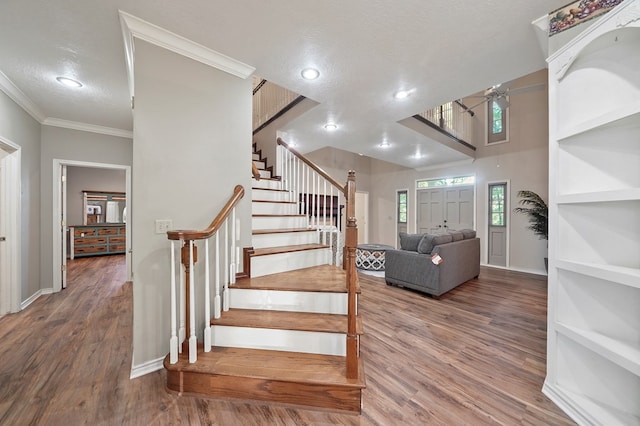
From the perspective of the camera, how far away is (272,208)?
3248 mm

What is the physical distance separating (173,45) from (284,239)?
2068 mm

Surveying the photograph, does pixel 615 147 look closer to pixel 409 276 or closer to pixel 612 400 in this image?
pixel 612 400

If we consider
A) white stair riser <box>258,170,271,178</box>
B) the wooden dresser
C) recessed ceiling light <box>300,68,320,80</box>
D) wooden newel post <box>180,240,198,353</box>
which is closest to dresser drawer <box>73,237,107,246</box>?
the wooden dresser

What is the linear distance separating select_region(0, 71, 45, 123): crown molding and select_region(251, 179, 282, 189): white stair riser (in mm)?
2618

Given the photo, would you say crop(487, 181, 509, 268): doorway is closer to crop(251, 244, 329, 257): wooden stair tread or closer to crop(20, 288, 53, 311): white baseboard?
crop(251, 244, 329, 257): wooden stair tread

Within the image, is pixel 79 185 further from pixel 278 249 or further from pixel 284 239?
pixel 278 249

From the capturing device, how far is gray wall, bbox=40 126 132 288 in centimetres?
333

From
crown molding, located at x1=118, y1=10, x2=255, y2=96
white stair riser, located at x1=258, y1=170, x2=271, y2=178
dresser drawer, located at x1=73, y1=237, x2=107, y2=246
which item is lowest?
dresser drawer, located at x1=73, y1=237, x2=107, y2=246

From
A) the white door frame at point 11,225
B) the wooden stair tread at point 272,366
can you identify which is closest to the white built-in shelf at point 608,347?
the wooden stair tread at point 272,366

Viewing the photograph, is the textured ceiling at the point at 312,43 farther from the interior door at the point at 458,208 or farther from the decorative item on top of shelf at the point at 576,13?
the interior door at the point at 458,208

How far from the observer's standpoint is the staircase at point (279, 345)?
1.48 m

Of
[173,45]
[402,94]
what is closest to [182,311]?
[173,45]

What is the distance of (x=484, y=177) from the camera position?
5.71 m

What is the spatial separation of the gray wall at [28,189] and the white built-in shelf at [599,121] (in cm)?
513
